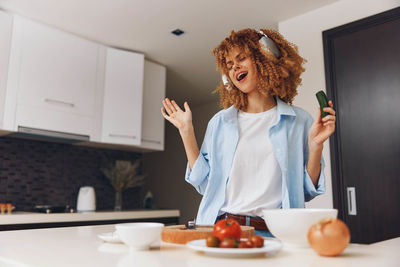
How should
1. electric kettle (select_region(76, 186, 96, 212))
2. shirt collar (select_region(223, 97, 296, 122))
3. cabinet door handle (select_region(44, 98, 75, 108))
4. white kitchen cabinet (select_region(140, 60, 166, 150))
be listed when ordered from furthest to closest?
white kitchen cabinet (select_region(140, 60, 166, 150)), electric kettle (select_region(76, 186, 96, 212)), cabinet door handle (select_region(44, 98, 75, 108)), shirt collar (select_region(223, 97, 296, 122))

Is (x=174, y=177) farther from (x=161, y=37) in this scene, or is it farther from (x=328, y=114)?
(x=328, y=114)

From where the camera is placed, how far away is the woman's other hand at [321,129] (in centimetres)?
115

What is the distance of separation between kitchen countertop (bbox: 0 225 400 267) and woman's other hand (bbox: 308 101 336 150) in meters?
0.40

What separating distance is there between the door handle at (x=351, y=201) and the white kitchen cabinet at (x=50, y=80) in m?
2.18

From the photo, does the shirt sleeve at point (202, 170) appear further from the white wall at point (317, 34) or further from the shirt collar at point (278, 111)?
the white wall at point (317, 34)

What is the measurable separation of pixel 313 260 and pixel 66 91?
2.87 meters

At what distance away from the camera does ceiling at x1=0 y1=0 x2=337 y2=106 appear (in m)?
2.81

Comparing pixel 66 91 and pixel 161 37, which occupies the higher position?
pixel 161 37

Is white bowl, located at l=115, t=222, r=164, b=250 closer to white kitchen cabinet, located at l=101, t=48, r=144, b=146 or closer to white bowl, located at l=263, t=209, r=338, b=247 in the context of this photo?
white bowl, located at l=263, t=209, r=338, b=247

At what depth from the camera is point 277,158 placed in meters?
1.37

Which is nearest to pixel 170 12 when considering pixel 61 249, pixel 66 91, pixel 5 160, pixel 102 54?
pixel 102 54

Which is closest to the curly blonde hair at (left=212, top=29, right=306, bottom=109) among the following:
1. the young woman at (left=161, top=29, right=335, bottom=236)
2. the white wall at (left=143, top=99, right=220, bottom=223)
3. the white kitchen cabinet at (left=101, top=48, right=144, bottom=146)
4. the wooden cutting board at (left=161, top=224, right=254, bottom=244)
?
the young woman at (left=161, top=29, right=335, bottom=236)

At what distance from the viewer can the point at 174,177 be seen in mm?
5508

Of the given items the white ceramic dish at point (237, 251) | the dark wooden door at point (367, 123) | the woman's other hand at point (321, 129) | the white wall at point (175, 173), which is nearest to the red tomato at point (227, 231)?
the white ceramic dish at point (237, 251)
